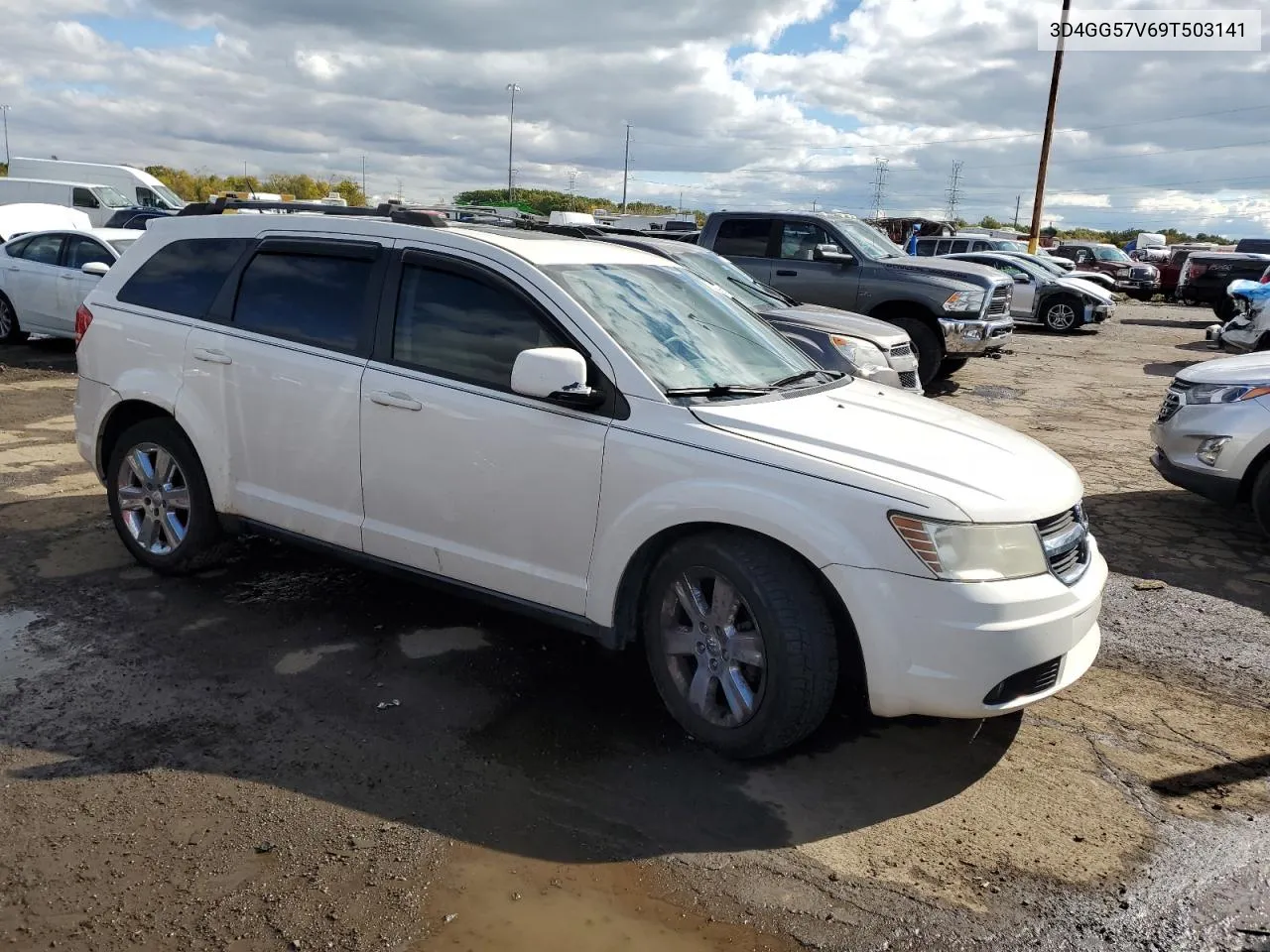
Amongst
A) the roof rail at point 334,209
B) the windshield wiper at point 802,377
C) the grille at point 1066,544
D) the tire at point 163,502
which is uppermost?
the roof rail at point 334,209

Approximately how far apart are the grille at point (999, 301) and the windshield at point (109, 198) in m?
24.4

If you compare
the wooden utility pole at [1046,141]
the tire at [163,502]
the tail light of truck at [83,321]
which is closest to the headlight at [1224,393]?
the tire at [163,502]

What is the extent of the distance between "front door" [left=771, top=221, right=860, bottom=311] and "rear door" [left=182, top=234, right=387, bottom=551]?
8684 millimetres

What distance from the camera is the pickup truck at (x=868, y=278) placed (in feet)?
40.4

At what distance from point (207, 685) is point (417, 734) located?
98cm

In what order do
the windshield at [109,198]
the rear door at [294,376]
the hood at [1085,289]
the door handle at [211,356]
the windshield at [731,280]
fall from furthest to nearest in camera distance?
the windshield at [109,198]
the hood at [1085,289]
the windshield at [731,280]
the door handle at [211,356]
the rear door at [294,376]

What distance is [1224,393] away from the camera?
269 inches

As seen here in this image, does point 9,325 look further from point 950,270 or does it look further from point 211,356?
point 950,270

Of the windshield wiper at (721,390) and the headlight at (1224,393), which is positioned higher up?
the windshield wiper at (721,390)

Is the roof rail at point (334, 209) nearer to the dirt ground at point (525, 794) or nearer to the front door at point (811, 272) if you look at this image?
the dirt ground at point (525, 794)

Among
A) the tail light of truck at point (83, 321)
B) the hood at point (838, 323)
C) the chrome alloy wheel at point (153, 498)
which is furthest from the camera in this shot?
the hood at point (838, 323)

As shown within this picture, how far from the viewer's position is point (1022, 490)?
370 centimetres

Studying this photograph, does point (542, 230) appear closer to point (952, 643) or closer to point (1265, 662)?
point (952, 643)

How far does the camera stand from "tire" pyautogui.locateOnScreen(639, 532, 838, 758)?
140 inches
